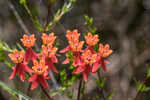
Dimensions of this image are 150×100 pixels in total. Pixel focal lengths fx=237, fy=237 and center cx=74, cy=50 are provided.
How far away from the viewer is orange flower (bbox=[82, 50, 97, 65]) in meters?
1.95

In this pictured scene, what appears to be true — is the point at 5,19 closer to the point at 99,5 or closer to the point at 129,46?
the point at 99,5

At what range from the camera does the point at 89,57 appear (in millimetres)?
1957

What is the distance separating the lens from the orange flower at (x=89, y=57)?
195 centimetres

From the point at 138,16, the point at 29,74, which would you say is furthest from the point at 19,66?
the point at 138,16

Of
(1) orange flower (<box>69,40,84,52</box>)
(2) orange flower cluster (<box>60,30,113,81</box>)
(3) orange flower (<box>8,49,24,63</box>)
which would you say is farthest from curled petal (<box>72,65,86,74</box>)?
(3) orange flower (<box>8,49,24,63</box>)

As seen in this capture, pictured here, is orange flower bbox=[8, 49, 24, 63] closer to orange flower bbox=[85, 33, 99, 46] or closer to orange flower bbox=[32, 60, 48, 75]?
orange flower bbox=[32, 60, 48, 75]

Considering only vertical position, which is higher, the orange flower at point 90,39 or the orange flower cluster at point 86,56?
the orange flower at point 90,39

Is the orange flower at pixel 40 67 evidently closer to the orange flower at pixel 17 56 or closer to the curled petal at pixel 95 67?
the orange flower at pixel 17 56

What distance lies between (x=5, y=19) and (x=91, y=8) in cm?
227

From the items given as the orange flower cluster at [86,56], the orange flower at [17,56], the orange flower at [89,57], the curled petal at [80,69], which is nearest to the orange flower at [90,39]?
the orange flower cluster at [86,56]

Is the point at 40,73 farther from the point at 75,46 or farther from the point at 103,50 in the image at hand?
the point at 103,50

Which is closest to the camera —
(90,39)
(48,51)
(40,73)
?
(40,73)

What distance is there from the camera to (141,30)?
20.1 ft

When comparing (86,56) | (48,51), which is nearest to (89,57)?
(86,56)
